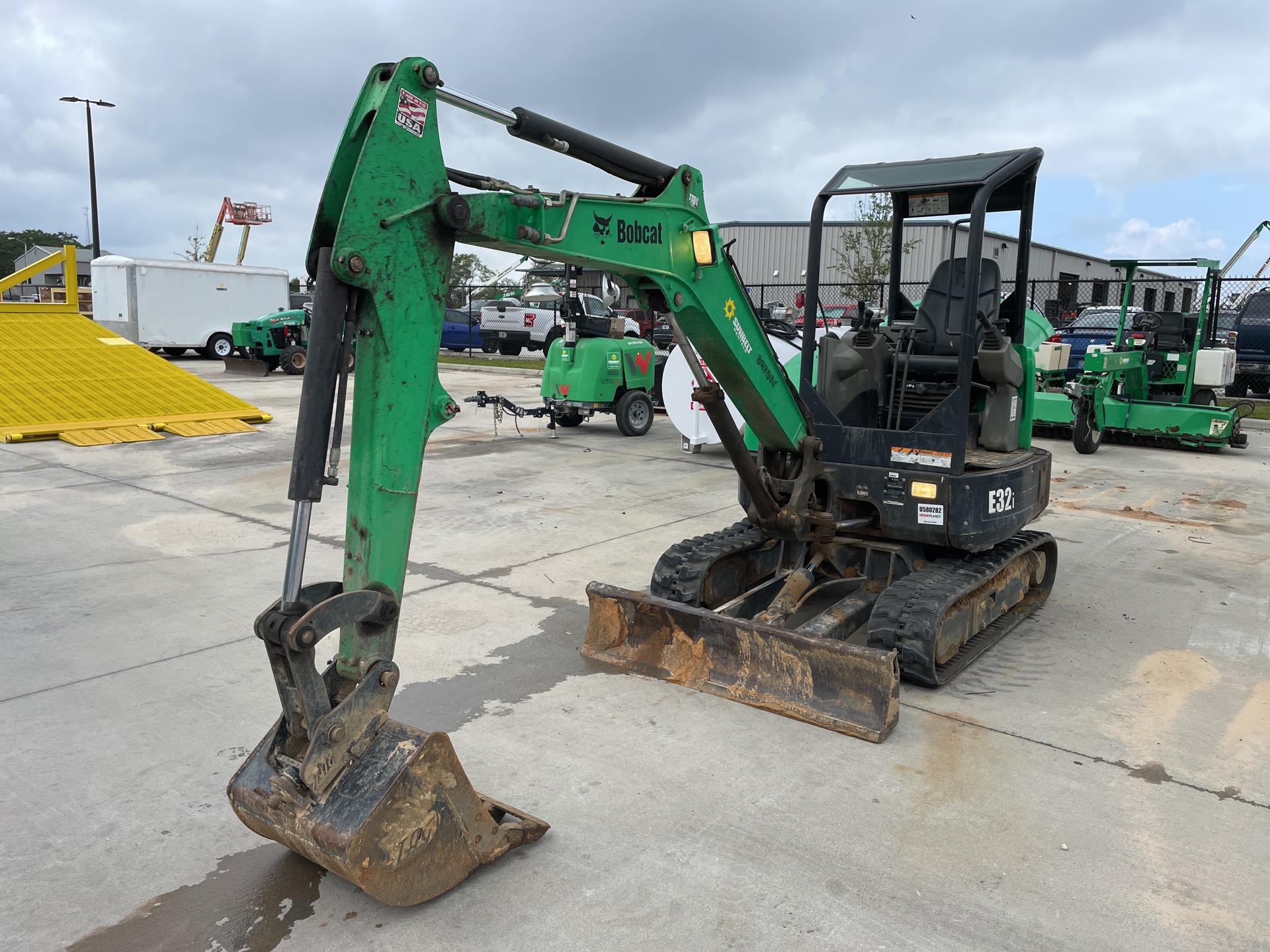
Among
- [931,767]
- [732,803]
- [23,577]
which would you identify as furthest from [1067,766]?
[23,577]

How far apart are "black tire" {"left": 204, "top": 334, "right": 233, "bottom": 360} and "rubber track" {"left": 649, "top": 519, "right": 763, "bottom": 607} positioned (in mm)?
23889

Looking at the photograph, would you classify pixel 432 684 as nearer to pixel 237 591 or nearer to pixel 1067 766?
pixel 237 591

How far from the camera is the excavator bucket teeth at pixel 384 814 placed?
9.43ft

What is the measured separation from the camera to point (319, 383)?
9.65ft

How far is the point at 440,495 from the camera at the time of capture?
945 centimetres

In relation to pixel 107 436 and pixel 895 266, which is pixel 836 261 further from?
pixel 895 266

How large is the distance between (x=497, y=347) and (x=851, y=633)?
88.0 feet

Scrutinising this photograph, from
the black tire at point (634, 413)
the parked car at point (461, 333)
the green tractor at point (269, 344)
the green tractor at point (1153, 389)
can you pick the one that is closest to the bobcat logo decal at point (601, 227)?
the black tire at point (634, 413)

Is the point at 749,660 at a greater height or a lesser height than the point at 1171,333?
lesser

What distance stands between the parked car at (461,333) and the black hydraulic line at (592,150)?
27.1 metres

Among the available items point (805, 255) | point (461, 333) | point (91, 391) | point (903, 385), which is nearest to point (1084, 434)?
point (903, 385)

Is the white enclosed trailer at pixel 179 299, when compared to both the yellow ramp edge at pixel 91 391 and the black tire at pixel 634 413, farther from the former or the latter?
the black tire at pixel 634 413

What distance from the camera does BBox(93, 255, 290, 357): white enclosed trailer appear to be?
82.0ft

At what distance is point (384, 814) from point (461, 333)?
29226mm
